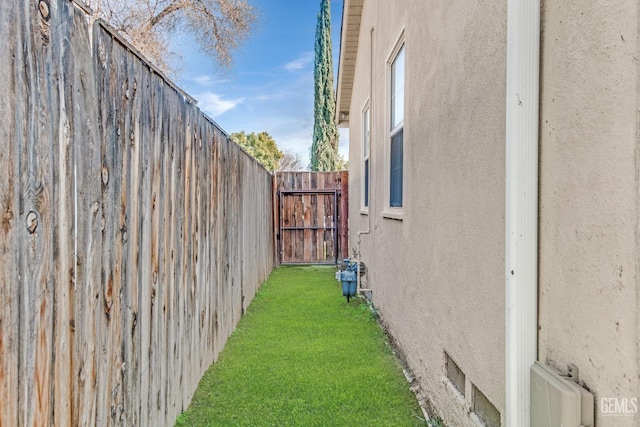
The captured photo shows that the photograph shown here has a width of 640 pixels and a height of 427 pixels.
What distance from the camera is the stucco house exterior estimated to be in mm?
1044

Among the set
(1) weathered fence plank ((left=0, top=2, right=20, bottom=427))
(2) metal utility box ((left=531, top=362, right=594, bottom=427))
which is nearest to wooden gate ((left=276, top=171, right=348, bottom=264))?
(2) metal utility box ((left=531, top=362, right=594, bottom=427))

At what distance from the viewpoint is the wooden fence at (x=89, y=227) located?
3.80 ft

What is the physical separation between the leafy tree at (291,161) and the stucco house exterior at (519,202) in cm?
2508

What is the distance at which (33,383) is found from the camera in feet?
3.99

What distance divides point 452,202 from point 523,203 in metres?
1.00

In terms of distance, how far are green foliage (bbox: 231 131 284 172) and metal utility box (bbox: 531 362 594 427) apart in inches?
980

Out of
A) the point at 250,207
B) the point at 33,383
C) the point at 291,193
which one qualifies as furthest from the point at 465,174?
the point at 291,193

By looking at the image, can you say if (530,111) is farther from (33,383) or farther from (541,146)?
(33,383)

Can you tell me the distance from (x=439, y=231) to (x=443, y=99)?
821mm

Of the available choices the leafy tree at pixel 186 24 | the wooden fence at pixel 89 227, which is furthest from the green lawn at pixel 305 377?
the leafy tree at pixel 186 24

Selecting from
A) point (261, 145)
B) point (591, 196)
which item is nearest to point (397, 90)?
point (591, 196)

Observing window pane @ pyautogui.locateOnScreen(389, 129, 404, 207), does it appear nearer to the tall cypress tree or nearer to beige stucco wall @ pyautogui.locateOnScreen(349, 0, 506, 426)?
beige stucco wall @ pyautogui.locateOnScreen(349, 0, 506, 426)

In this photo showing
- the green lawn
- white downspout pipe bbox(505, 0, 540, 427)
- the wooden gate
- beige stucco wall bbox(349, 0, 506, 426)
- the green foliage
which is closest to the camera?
white downspout pipe bbox(505, 0, 540, 427)

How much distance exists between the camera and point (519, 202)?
1.43 m
